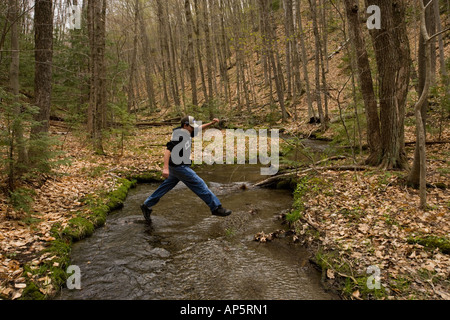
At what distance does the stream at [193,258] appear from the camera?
3.66 meters

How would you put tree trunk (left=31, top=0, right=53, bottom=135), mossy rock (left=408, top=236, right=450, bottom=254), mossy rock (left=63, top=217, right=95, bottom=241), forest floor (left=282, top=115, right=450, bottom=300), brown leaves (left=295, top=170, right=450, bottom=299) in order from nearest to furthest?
1. forest floor (left=282, top=115, right=450, bottom=300)
2. brown leaves (left=295, top=170, right=450, bottom=299)
3. mossy rock (left=408, top=236, right=450, bottom=254)
4. mossy rock (left=63, top=217, right=95, bottom=241)
5. tree trunk (left=31, top=0, right=53, bottom=135)

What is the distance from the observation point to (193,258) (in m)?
4.49

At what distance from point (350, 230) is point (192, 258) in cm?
278

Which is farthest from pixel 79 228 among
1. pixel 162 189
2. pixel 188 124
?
pixel 188 124

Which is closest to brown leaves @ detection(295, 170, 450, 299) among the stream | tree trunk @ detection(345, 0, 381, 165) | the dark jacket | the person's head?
the stream

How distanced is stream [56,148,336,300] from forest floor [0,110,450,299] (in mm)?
A: 437

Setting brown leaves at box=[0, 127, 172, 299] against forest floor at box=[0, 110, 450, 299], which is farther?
brown leaves at box=[0, 127, 172, 299]

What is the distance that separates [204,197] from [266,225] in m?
1.46

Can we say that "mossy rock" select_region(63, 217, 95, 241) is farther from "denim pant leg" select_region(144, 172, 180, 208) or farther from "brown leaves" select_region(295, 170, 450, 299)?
"brown leaves" select_region(295, 170, 450, 299)

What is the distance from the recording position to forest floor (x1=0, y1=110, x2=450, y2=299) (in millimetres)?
3441

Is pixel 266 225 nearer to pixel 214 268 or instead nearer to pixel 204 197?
pixel 204 197

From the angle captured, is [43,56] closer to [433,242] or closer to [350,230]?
[350,230]

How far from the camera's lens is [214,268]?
165 inches

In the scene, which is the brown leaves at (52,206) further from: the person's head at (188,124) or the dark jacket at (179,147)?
the person's head at (188,124)
